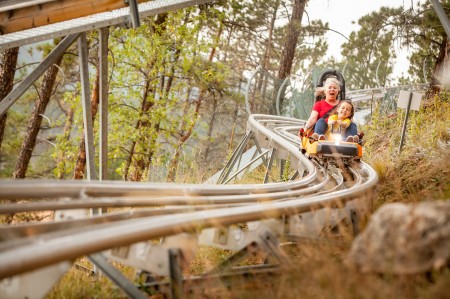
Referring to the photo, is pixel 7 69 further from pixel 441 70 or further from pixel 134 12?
pixel 441 70

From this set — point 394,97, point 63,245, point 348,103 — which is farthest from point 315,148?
point 394,97

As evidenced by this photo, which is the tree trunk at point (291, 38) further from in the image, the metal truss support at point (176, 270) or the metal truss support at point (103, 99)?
the metal truss support at point (176, 270)

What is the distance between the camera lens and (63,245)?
5.82 ft

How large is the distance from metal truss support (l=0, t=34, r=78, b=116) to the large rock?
13.1 ft

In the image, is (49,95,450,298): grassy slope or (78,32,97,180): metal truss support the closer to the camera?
(49,95,450,298): grassy slope

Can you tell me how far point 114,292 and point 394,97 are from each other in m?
15.2

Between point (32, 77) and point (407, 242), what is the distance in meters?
4.28

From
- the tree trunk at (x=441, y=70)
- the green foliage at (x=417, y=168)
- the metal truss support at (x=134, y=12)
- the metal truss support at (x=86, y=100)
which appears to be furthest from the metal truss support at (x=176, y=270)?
the tree trunk at (x=441, y=70)

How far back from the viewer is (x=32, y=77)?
4816 millimetres

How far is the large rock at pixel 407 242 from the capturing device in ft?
7.13

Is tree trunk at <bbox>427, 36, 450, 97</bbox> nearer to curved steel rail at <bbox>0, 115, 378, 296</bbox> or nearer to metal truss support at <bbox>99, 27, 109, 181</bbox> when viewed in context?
curved steel rail at <bbox>0, 115, 378, 296</bbox>

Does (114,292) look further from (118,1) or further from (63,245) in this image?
(118,1)

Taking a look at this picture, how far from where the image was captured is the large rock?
2.17m

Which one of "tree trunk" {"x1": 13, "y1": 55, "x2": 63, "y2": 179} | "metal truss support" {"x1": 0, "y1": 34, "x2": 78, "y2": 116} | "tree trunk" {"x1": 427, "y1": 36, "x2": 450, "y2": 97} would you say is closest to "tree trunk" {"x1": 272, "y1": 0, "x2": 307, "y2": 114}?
"tree trunk" {"x1": 427, "y1": 36, "x2": 450, "y2": 97}
